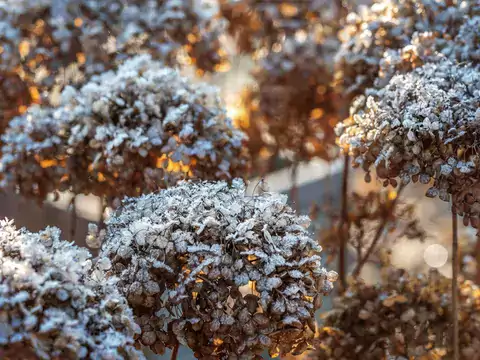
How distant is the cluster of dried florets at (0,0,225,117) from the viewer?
2592 mm

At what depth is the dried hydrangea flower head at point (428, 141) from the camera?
5.33ft

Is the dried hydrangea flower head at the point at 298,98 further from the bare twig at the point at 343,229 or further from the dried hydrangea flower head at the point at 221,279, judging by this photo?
the dried hydrangea flower head at the point at 221,279

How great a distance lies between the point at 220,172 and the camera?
2.10 meters

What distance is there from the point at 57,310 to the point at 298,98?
6.39ft

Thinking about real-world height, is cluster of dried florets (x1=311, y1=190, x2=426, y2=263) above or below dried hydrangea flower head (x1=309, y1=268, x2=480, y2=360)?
above

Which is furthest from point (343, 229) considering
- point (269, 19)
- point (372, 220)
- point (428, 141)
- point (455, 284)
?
point (269, 19)

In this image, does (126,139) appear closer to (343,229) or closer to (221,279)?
(221,279)

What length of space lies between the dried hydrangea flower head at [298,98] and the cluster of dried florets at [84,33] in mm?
432

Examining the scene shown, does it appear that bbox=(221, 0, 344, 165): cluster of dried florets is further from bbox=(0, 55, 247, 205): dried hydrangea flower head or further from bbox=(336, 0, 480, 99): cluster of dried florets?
bbox=(0, 55, 247, 205): dried hydrangea flower head

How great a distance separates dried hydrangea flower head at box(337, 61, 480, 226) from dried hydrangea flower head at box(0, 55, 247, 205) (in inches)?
20.7

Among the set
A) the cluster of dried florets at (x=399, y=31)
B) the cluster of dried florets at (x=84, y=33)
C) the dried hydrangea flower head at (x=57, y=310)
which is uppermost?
the cluster of dried florets at (x=84, y=33)

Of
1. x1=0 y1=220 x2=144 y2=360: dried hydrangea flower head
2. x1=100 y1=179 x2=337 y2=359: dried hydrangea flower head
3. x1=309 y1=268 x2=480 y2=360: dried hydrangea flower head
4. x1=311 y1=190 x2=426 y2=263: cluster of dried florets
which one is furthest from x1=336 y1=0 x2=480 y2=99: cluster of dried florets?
x1=0 y1=220 x2=144 y2=360: dried hydrangea flower head

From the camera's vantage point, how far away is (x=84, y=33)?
257 centimetres

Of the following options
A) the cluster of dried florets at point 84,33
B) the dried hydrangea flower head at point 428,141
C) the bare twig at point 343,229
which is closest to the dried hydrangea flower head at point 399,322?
the bare twig at point 343,229
